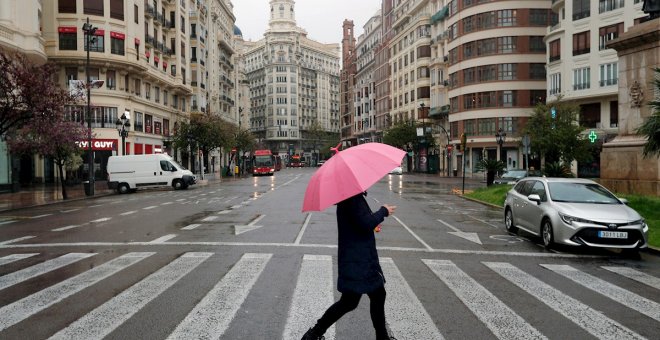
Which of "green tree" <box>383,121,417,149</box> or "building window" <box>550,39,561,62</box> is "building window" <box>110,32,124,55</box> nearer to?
"building window" <box>550,39,561,62</box>

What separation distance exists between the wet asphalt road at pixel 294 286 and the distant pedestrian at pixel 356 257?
906 mm

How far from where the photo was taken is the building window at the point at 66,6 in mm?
43438

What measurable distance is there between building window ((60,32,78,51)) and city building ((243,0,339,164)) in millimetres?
99523

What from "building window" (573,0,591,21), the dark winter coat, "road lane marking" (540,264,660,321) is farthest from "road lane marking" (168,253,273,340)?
"building window" (573,0,591,21)

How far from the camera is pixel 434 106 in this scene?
74125 millimetres

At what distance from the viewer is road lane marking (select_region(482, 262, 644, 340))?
561cm

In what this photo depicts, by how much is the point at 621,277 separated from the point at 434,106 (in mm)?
67100

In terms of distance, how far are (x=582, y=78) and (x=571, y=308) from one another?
147ft

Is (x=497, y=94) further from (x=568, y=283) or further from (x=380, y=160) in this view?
(x=380, y=160)

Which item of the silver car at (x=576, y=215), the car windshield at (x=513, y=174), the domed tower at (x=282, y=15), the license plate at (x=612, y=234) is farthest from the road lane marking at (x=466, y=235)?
the domed tower at (x=282, y=15)

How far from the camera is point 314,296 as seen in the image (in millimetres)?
7008

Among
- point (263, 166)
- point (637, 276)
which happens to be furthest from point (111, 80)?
point (637, 276)

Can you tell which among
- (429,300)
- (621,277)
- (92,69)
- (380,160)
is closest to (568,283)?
(621,277)

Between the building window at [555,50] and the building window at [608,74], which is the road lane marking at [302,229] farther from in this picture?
the building window at [555,50]
